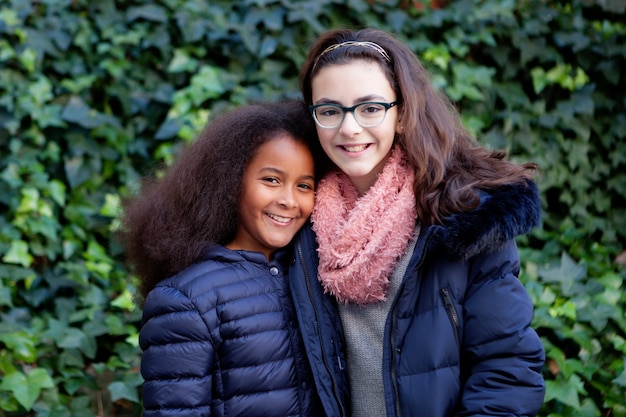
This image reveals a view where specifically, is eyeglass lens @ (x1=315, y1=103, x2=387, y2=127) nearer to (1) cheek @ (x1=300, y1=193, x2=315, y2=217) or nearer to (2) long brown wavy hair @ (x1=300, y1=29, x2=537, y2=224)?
(2) long brown wavy hair @ (x1=300, y1=29, x2=537, y2=224)

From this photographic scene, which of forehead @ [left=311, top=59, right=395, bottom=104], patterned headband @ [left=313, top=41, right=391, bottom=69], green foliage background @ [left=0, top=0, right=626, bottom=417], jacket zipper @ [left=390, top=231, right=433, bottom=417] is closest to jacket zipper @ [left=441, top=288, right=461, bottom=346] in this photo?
jacket zipper @ [left=390, top=231, right=433, bottom=417]

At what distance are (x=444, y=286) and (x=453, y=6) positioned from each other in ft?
9.09

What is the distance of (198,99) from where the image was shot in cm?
391

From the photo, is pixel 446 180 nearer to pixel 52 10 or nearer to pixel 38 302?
pixel 38 302

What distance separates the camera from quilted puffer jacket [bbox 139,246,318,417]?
212cm

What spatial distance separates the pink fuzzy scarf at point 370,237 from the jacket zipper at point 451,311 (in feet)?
0.65

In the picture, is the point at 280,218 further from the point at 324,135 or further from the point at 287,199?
the point at 324,135

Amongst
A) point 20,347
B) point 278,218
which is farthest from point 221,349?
point 20,347

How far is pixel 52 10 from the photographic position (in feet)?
13.7

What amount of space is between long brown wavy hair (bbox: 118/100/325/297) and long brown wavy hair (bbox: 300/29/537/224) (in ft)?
0.70

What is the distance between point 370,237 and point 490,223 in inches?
15.0

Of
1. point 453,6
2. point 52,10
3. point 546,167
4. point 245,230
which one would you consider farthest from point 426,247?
point 52,10

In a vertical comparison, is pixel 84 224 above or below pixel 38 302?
above

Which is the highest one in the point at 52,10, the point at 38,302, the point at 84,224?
the point at 52,10
